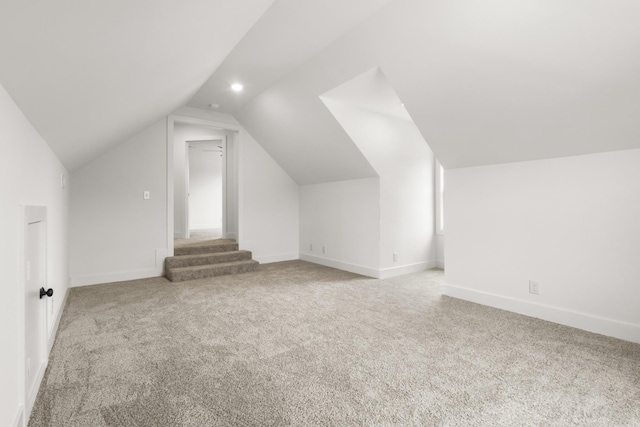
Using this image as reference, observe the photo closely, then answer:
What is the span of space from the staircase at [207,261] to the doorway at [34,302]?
221cm

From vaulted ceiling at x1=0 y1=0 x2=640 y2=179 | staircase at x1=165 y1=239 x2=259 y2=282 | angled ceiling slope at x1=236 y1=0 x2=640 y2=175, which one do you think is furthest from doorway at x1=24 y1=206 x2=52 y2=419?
angled ceiling slope at x1=236 y1=0 x2=640 y2=175

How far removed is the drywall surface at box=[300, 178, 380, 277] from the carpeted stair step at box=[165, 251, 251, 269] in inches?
49.3

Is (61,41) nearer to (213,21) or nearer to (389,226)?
(213,21)

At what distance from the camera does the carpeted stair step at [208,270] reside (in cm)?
433

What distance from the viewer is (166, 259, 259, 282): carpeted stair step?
4332 mm

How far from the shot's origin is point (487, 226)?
3.34 meters

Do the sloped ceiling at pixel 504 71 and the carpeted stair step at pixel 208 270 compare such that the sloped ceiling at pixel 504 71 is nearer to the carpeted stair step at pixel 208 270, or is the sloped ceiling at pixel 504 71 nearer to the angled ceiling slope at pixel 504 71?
the angled ceiling slope at pixel 504 71

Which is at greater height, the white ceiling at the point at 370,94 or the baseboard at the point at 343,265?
the white ceiling at the point at 370,94

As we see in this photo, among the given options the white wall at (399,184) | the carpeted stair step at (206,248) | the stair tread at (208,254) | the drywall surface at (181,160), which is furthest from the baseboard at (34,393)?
the drywall surface at (181,160)

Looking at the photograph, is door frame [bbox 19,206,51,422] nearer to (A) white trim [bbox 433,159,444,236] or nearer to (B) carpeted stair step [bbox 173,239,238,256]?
(B) carpeted stair step [bbox 173,239,238,256]

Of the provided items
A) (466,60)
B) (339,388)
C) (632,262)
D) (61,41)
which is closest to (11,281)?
(61,41)

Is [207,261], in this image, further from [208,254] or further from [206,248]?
[206,248]

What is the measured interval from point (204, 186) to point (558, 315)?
7.79m

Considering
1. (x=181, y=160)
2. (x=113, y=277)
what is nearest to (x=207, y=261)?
(x=113, y=277)
